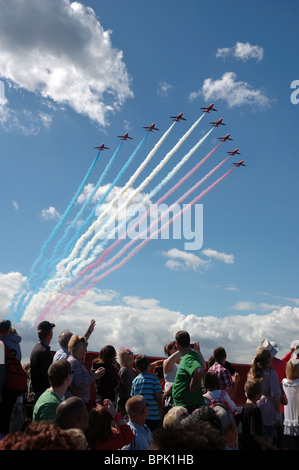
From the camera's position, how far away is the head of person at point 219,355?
7.90 metres

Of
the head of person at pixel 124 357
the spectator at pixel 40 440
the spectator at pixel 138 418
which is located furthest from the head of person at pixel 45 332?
the spectator at pixel 40 440

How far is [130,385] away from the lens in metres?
7.73

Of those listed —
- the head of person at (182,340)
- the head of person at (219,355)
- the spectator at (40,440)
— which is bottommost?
the spectator at (40,440)

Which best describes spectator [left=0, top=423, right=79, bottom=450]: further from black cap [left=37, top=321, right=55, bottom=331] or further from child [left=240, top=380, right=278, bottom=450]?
black cap [left=37, top=321, right=55, bottom=331]

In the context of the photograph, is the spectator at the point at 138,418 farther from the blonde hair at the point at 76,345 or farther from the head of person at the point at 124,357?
the head of person at the point at 124,357

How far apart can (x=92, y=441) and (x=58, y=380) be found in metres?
0.88

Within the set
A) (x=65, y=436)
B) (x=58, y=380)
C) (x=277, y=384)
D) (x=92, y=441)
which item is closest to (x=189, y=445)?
(x=65, y=436)

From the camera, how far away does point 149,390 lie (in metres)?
6.80

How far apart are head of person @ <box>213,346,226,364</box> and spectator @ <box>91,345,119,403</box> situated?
2015 millimetres

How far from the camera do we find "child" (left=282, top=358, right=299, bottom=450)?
22.1ft

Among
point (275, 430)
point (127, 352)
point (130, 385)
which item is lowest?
point (275, 430)

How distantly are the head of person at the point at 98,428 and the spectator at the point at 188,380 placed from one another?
2.25m
